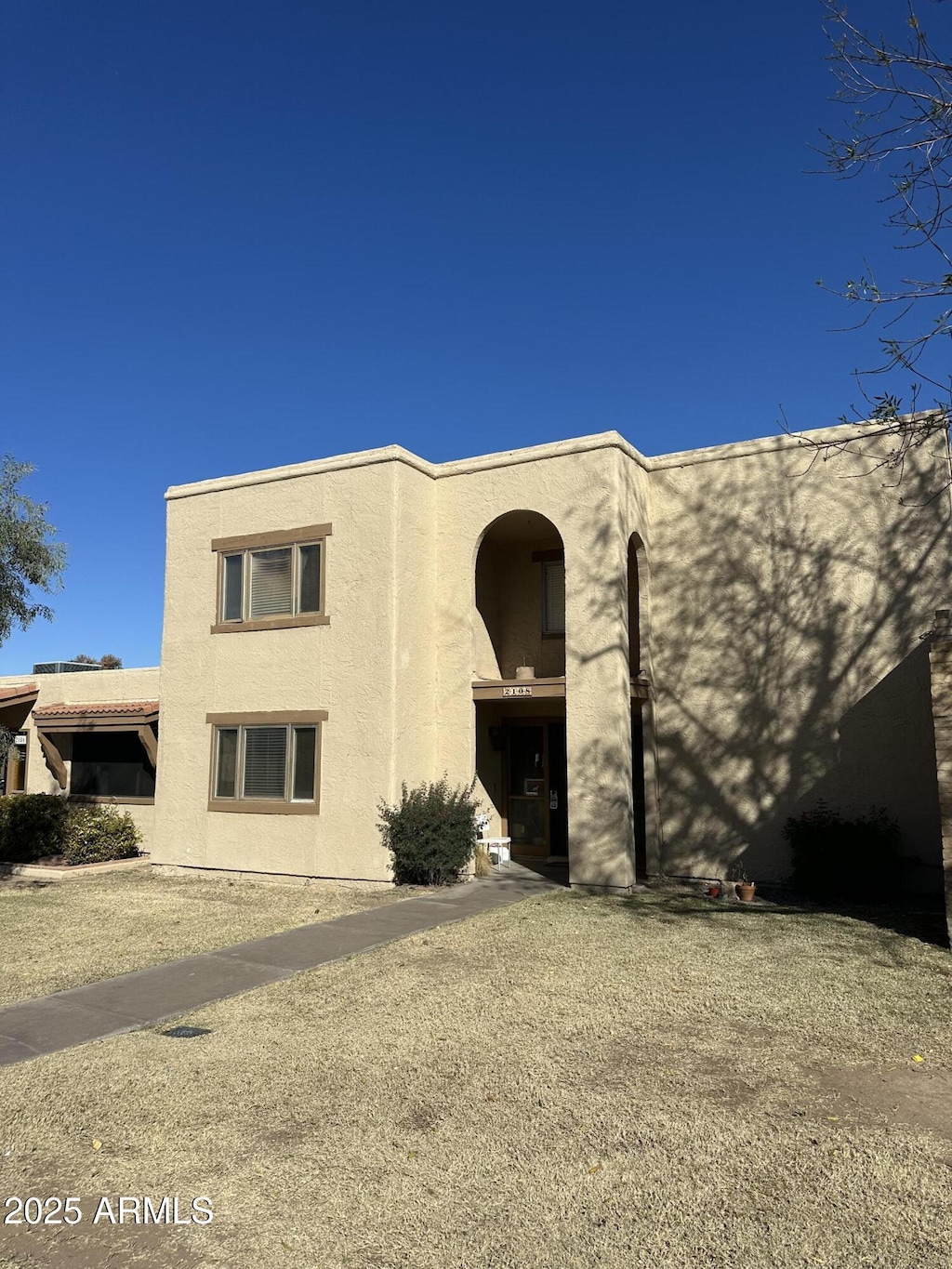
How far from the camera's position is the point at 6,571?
581 inches

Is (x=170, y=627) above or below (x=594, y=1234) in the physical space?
above

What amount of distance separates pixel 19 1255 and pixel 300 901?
925cm

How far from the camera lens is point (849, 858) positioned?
42.7 ft

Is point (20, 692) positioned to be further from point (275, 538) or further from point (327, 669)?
point (327, 669)

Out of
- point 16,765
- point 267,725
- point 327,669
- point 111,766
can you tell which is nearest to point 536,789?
point 327,669

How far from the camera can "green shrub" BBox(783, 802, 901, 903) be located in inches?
512

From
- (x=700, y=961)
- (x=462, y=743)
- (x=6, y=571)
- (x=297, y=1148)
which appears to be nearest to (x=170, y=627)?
(x=6, y=571)

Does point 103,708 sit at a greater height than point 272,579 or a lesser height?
lesser

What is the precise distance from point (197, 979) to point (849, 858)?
29.5 ft

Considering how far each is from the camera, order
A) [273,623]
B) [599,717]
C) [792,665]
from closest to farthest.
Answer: [599,717], [792,665], [273,623]

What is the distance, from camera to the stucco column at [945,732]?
376 inches

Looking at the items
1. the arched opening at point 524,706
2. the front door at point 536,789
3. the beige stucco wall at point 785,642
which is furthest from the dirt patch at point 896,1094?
the front door at point 536,789

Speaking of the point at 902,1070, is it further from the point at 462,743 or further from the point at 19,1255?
the point at 462,743

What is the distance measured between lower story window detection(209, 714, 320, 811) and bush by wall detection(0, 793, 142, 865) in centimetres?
316
